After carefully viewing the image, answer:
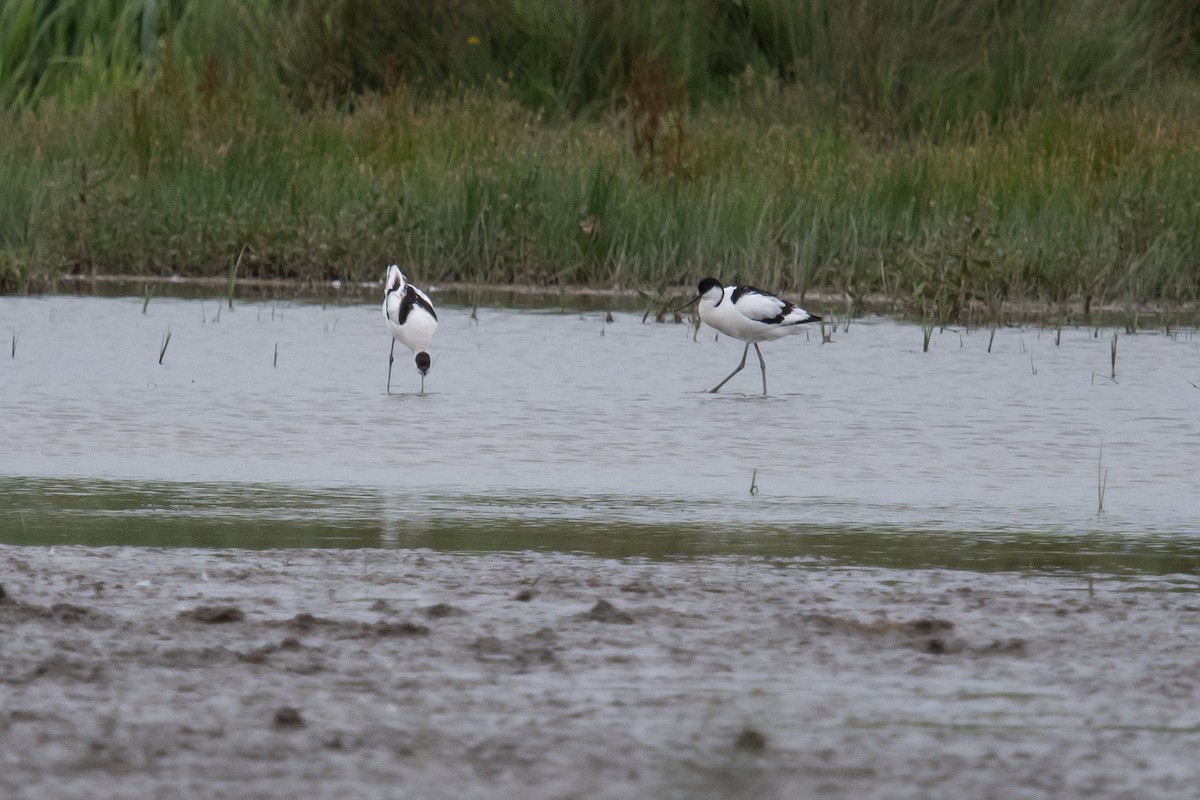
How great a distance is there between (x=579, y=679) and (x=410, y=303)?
631cm

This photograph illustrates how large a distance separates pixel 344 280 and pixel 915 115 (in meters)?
7.59

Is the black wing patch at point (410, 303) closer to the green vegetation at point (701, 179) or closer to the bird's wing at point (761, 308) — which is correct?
the bird's wing at point (761, 308)

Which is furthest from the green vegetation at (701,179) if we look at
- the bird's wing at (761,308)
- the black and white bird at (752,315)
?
the bird's wing at (761,308)

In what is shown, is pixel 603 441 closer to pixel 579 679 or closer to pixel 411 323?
pixel 411 323

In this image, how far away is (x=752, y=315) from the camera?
10180mm

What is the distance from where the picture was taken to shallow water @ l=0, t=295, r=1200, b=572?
5.80 meters

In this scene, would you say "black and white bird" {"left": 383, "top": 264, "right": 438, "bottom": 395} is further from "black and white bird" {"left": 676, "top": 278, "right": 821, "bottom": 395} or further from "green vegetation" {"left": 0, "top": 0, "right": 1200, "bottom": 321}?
"green vegetation" {"left": 0, "top": 0, "right": 1200, "bottom": 321}

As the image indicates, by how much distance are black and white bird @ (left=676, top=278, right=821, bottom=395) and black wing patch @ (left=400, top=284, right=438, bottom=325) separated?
139 cm

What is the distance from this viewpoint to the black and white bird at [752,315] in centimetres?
1019

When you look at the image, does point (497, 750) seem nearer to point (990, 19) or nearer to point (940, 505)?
point (940, 505)

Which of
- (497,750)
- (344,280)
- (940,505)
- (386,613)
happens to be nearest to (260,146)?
(344,280)

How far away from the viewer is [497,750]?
11.0 feet

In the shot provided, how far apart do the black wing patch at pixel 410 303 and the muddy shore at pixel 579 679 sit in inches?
184

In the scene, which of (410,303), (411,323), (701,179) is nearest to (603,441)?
(411,323)
